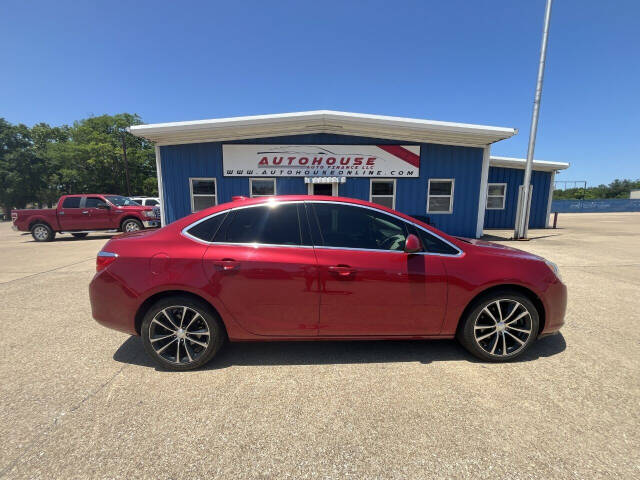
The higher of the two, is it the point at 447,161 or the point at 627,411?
the point at 447,161

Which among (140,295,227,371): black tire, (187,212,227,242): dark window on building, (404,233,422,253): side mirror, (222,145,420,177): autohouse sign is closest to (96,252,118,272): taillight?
(140,295,227,371): black tire

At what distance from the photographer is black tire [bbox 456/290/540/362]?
257 cm

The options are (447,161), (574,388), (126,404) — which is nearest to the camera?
(126,404)

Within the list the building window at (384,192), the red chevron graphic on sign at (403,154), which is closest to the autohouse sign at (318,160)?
the red chevron graphic on sign at (403,154)

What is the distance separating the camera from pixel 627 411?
1962 millimetres

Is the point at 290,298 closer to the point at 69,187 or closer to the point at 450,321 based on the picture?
the point at 450,321

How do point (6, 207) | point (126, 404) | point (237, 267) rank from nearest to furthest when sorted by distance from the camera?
1. point (126, 404)
2. point (237, 267)
3. point (6, 207)

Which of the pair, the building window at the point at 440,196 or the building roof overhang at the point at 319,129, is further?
the building window at the point at 440,196

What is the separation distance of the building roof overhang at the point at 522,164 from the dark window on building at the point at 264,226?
14253 millimetres

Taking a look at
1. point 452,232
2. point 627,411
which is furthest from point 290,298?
point 452,232

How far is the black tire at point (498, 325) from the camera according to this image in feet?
8.45

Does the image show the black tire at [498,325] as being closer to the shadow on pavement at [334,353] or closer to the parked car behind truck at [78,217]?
the shadow on pavement at [334,353]

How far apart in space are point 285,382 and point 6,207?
49.0 meters

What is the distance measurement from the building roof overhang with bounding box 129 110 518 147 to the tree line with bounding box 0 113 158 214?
25.9 m
